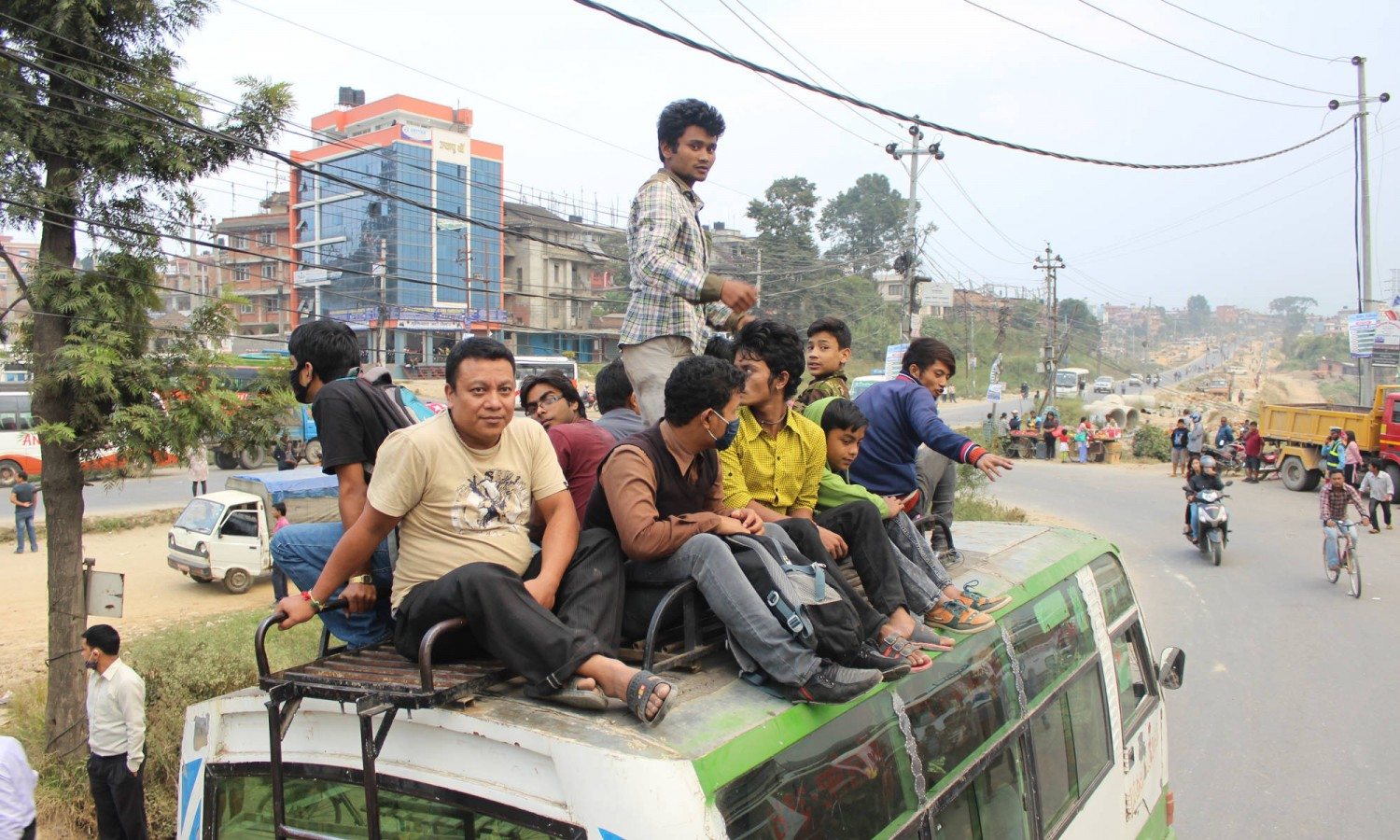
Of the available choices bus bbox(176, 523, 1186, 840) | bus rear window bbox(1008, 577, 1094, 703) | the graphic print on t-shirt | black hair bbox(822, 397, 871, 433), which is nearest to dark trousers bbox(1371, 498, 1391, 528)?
bus rear window bbox(1008, 577, 1094, 703)

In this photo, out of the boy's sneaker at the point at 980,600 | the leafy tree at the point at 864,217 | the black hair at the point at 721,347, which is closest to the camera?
the boy's sneaker at the point at 980,600

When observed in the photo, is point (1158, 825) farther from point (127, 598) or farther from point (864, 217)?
point (864, 217)

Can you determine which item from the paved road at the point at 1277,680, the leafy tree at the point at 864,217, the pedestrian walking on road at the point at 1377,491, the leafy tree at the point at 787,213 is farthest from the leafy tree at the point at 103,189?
the leafy tree at the point at 864,217

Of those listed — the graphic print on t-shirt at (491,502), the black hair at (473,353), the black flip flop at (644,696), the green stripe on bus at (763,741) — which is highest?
the black hair at (473,353)

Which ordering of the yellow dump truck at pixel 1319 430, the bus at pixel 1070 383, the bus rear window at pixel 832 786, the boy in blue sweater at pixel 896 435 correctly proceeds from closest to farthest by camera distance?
the bus rear window at pixel 832 786 < the boy in blue sweater at pixel 896 435 < the yellow dump truck at pixel 1319 430 < the bus at pixel 1070 383

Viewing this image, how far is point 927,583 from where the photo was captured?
3.20 meters

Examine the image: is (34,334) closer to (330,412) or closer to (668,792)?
(330,412)

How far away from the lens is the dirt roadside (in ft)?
41.8

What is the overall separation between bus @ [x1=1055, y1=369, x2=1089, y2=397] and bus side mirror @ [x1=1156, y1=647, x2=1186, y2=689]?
218ft

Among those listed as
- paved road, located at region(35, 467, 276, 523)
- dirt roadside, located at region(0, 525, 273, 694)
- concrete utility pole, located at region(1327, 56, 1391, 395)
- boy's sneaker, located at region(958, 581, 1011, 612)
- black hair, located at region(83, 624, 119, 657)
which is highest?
concrete utility pole, located at region(1327, 56, 1391, 395)

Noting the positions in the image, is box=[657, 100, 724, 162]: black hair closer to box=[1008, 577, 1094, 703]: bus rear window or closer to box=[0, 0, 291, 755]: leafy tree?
box=[1008, 577, 1094, 703]: bus rear window

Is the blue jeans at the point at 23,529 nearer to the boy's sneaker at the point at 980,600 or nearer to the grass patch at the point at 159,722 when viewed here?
the grass patch at the point at 159,722

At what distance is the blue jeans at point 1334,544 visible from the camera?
12977 millimetres

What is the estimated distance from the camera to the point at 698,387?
2.76m
